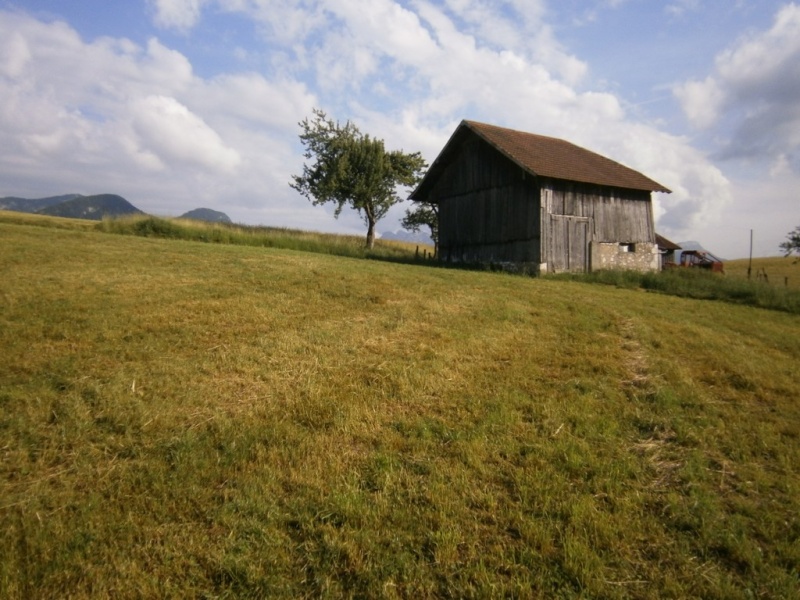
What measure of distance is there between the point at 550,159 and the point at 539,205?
11.0ft

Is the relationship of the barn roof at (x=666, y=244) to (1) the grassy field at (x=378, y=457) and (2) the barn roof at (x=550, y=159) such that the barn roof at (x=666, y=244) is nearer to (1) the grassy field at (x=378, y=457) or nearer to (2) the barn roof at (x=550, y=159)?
(2) the barn roof at (x=550, y=159)

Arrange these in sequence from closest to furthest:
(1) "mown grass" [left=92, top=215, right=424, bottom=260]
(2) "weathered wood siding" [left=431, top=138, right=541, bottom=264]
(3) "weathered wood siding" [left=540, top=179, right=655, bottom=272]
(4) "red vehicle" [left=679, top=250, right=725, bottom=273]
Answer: (3) "weathered wood siding" [left=540, top=179, right=655, bottom=272] < (2) "weathered wood siding" [left=431, top=138, right=541, bottom=264] < (1) "mown grass" [left=92, top=215, right=424, bottom=260] < (4) "red vehicle" [left=679, top=250, right=725, bottom=273]

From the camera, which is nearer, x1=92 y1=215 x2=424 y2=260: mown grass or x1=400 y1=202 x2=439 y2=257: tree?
x1=92 y1=215 x2=424 y2=260: mown grass

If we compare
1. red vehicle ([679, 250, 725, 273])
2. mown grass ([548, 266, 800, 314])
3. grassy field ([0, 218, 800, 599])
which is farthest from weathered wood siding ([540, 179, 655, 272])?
red vehicle ([679, 250, 725, 273])

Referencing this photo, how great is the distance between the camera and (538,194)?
1898cm

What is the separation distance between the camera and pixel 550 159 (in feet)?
67.7

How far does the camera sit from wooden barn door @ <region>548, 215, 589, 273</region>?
1930 cm

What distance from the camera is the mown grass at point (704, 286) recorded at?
1473 centimetres

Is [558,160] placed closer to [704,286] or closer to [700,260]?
[704,286]

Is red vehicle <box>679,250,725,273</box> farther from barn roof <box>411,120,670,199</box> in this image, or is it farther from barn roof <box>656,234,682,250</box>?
barn roof <box>411,120,670,199</box>

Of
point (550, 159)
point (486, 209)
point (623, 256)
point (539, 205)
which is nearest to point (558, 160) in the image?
point (550, 159)

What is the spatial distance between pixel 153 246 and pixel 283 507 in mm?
14711

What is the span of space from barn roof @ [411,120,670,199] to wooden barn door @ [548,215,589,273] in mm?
1952

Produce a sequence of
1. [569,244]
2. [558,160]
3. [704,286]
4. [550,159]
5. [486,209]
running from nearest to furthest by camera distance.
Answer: [704,286], [569,244], [550,159], [558,160], [486,209]
